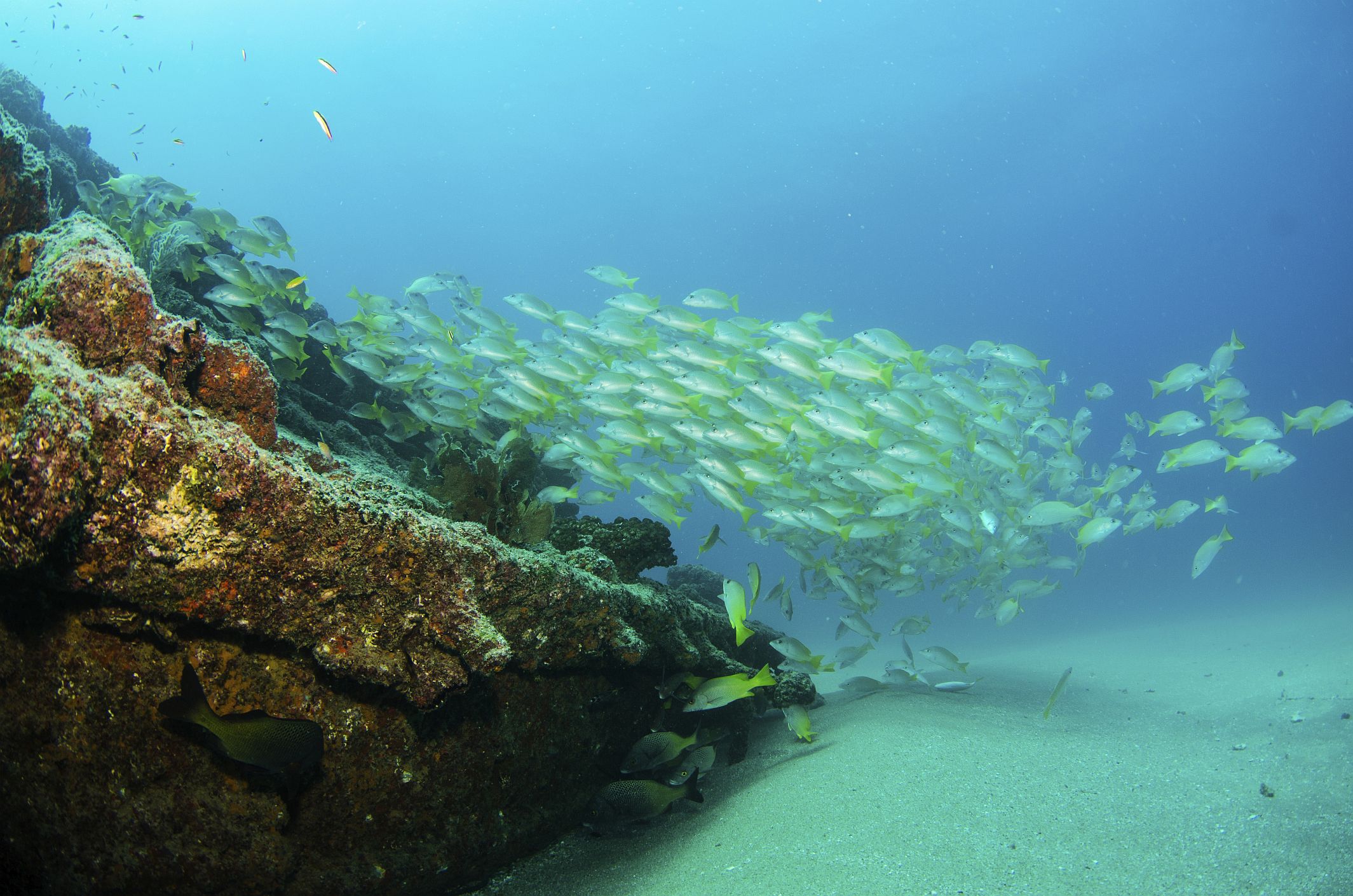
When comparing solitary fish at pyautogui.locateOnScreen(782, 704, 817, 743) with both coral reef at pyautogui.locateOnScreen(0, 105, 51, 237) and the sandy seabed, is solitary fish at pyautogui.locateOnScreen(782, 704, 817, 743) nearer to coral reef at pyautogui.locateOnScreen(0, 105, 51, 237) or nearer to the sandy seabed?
the sandy seabed

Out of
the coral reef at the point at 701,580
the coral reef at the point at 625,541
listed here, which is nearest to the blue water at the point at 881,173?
the coral reef at the point at 701,580

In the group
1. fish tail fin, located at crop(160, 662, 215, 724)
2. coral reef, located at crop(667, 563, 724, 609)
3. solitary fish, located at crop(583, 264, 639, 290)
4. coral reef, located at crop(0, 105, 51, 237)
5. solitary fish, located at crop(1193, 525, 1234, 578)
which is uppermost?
solitary fish, located at crop(583, 264, 639, 290)

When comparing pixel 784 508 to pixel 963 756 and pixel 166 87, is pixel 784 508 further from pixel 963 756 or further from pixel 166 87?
pixel 166 87

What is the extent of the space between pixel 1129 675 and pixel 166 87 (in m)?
99.8

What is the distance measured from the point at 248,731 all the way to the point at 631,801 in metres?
2.12

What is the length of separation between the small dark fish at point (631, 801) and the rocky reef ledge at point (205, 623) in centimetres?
69

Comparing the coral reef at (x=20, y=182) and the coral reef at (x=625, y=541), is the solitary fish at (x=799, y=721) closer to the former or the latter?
the coral reef at (x=625, y=541)

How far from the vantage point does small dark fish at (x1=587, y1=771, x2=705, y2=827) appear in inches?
129

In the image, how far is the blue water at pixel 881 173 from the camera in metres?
50.3

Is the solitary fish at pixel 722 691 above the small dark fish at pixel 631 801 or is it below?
above

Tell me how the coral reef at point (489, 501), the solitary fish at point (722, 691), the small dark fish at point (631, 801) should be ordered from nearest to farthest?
1. the small dark fish at point (631, 801)
2. the solitary fish at point (722, 691)
3. the coral reef at point (489, 501)

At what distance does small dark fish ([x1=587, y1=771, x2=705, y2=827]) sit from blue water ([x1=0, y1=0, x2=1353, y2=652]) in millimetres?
30318

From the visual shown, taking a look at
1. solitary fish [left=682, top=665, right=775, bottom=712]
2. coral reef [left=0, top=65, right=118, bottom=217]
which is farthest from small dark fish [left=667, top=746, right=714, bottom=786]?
coral reef [left=0, top=65, right=118, bottom=217]

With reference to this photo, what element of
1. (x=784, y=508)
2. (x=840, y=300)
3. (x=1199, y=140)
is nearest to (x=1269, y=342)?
(x=1199, y=140)
